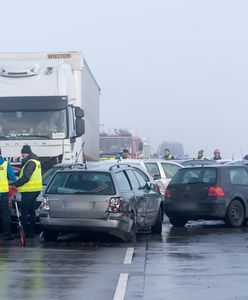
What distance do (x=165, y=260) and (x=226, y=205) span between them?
6.07 meters

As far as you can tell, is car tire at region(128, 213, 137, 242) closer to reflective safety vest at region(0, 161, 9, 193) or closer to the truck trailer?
reflective safety vest at region(0, 161, 9, 193)

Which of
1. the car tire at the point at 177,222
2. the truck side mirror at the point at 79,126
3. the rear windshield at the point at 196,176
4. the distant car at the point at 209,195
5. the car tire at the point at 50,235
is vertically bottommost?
the car tire at the point at 177,222

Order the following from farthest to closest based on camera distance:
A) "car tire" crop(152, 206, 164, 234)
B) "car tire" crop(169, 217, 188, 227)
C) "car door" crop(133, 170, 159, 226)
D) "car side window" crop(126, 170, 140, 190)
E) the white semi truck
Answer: the white semi truck, "car tire" crop(169, 217, 188, 227), "car tire" crop(152, 206, 164, 234), "car door" crop(133, 170, 159, 226), "car side window" crop(126, 170, 140, 190)

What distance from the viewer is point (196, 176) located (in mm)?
21031

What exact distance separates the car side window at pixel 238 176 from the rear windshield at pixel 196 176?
1.59ft

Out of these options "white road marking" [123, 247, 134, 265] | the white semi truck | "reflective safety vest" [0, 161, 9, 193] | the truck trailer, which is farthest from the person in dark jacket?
the truck trailer

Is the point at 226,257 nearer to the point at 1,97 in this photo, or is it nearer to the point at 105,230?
the point at 105,230

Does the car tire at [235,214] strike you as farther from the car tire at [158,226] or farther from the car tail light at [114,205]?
the car tail light at [114,205]

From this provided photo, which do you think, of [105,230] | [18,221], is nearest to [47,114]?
[18,221]

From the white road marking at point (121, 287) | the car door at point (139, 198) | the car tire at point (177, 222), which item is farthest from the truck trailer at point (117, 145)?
the white road marking at point (121, 287)

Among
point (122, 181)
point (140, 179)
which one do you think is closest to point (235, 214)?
point (140, 179)

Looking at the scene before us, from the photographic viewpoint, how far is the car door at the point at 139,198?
17750 millimetres

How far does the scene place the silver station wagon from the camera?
16.5 meters

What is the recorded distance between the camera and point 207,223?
2247 centimetres
